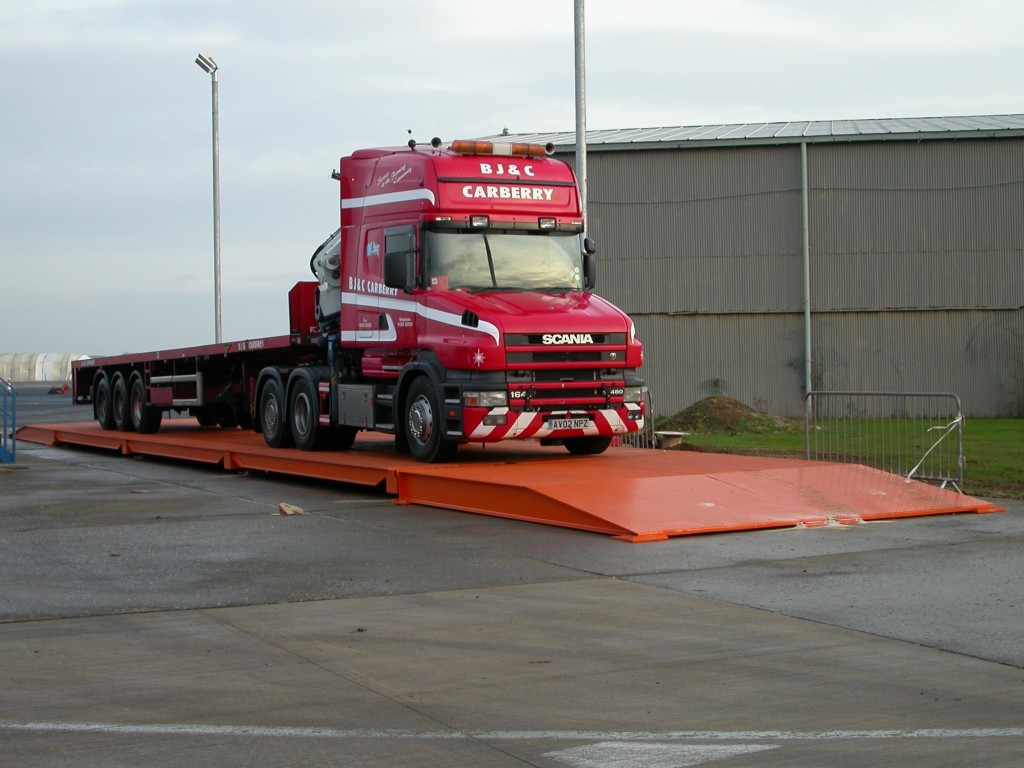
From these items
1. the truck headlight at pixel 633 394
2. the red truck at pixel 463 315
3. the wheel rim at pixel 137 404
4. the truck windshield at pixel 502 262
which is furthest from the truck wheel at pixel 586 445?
the wheel rim at pixel 137 404

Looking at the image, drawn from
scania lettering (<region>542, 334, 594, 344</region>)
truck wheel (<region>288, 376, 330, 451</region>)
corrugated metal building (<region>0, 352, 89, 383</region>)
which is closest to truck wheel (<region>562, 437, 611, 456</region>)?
scania lettering (<region>542, 334, 594, 344</region>)

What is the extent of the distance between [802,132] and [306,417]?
22795mm

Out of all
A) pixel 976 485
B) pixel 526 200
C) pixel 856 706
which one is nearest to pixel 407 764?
pixel 856 706

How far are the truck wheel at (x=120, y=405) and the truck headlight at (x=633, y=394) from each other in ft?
43.8

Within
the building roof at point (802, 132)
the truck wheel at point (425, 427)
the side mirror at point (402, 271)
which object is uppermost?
the building roof at point (802, 132)

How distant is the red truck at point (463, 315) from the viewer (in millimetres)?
14211

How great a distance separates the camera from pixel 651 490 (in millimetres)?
12258

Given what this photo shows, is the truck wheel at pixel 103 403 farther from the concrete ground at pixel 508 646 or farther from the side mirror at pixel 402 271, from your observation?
the concrete ground at pixel 508 646

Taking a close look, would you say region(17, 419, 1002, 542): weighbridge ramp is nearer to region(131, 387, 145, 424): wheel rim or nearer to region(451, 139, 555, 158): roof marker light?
region(451, 139, 555, 158): roof marker light

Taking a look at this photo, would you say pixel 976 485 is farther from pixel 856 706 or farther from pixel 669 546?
pixel 856 706

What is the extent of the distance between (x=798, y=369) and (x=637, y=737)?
99.2 ft

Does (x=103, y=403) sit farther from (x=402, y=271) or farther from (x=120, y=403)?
(x=402, y=271)

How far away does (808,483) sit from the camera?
13.0 meters

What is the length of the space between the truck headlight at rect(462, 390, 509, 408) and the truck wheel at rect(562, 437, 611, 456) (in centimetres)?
214
